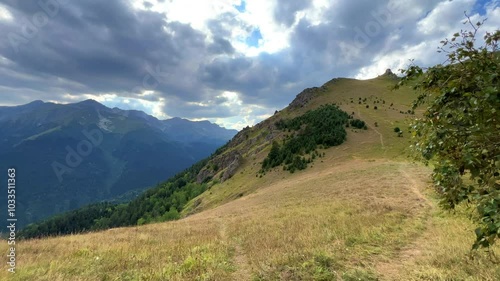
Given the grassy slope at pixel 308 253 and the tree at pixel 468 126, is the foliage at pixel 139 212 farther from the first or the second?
the tree at pixel 468 126

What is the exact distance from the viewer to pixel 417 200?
21703 mm

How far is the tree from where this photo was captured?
4.01m

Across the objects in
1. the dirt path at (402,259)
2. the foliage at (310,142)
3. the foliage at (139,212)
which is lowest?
the foliage at (139,212)

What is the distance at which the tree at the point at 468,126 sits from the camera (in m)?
4.01

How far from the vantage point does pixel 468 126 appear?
4.62 meters

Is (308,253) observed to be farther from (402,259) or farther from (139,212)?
(139,212)

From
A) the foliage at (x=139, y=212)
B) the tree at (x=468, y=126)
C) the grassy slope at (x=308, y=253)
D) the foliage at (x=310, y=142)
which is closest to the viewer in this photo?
the tree at (x=468, y=126)

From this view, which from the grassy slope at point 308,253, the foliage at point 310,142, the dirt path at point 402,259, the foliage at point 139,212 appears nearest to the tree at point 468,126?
the grassy slope at point 308,253

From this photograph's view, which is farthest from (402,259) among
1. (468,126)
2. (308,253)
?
(468,126)

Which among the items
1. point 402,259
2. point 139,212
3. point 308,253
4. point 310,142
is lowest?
point 139,212

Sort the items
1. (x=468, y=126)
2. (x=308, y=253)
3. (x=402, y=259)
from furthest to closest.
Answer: (x=308, y=253) → (x=402, y=259) → (x=468, y=126)

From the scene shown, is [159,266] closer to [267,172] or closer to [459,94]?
[459,94]

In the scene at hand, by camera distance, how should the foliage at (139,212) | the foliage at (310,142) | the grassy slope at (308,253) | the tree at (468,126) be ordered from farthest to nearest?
the foliage at (139,212)
the foliage at (310,142)
the grassy slope at (308,253)
the tree at (468,126)

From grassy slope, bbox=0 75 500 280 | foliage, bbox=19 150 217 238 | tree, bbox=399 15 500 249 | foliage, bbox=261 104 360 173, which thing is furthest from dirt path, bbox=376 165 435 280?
foliage, bbox=19 150 217 238
